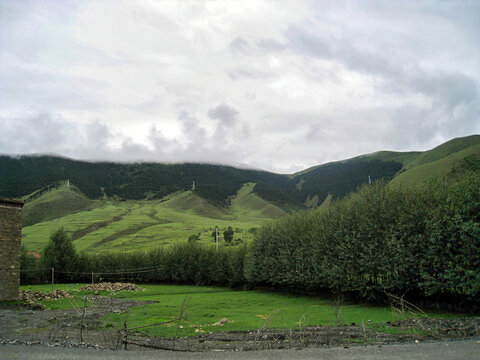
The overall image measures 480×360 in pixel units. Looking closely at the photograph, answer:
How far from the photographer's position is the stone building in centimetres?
3500

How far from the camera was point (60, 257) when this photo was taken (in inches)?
3465

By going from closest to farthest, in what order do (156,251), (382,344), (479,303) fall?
(382,344), (479,303), (156,251)

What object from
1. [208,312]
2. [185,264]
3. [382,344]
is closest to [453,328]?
[382,344]

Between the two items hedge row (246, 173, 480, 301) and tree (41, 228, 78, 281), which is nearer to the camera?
hedge row (246, 173, 480, 301)

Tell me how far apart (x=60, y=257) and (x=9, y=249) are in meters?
58.0

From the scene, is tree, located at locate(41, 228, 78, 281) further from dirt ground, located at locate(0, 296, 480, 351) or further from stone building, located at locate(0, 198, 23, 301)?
dirt ground, located at locate(0, 296, 480, 351)

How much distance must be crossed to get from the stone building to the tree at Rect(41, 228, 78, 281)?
185 ft

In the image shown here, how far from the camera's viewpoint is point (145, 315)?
35031mm

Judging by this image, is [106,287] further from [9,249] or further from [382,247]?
[382,247]

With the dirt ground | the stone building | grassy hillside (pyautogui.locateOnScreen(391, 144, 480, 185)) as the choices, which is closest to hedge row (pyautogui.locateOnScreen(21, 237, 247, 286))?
the stone building

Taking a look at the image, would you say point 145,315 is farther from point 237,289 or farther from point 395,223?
point 237,289

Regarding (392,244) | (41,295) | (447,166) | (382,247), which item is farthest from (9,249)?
(447,166)

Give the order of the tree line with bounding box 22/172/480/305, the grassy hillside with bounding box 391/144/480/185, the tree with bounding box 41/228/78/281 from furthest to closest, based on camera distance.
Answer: the grassy hillside with bounding box 391/144/480/185, the tree with bounding box 41/228/78/281, the tree line with bounding box 22/172/480/305

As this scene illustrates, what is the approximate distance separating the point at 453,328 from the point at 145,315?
26805 millimetres
